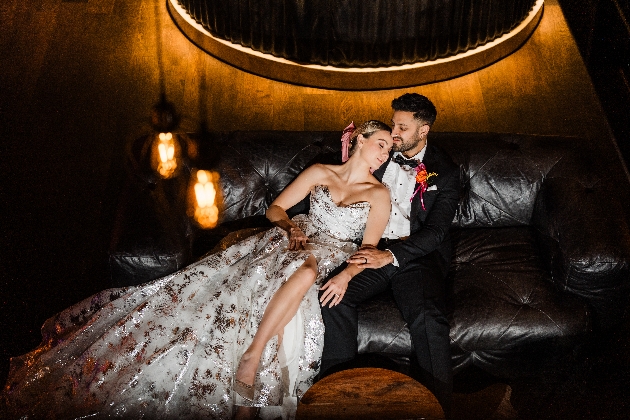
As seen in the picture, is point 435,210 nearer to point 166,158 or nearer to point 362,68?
point 166,158

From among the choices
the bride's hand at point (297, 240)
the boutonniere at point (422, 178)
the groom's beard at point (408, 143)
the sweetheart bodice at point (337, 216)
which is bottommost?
the bride's hand at point (297, 240)

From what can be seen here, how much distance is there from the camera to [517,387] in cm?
357

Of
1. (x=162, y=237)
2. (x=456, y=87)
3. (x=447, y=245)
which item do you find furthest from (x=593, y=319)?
(x=456, y=87)

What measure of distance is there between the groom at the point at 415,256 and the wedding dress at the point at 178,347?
133 mm

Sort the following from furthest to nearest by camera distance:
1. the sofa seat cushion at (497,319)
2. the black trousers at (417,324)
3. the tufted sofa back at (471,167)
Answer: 1. the tufted sofa back at (471,167)
2. the sofa seat cushion at (497,319)
3. the black trousers at (417,324)

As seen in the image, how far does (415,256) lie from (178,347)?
1.21 metres

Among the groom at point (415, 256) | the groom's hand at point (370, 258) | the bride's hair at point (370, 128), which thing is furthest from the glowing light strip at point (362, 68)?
the groom's hand at point (370, 258)

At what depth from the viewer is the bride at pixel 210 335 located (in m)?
3.10

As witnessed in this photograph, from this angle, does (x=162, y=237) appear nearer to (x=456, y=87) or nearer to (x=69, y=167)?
(x=69, y=167)

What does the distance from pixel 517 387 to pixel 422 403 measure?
32.2 inches

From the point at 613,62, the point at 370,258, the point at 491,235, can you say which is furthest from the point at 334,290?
the point at 613,62

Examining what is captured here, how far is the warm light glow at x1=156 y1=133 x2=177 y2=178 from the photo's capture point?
3.71m

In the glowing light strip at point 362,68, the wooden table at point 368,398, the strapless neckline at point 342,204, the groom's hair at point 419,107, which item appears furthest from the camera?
the glowing light strip at point 362,68

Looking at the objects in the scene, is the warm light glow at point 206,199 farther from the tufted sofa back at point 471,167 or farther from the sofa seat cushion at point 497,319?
the sofa seat cushion at point 497,319
